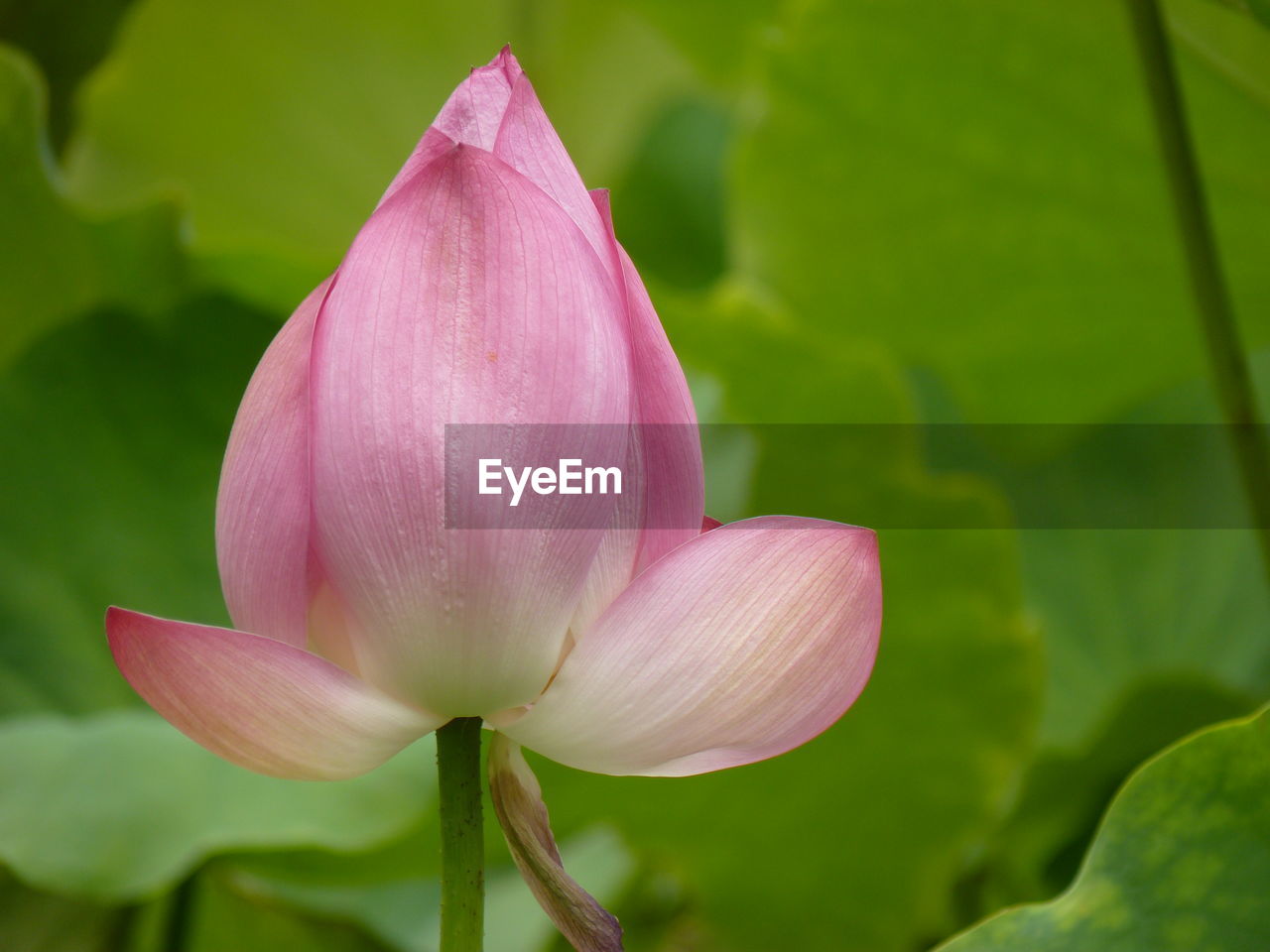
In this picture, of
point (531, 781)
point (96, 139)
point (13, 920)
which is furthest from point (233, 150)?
point (531, 781)

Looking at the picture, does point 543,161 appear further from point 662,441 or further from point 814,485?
point 814,485

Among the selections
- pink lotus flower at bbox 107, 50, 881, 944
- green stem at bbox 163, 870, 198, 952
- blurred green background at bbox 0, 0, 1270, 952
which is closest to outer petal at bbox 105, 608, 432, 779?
pink lotus flower at bbox 107, 50, 881, 944

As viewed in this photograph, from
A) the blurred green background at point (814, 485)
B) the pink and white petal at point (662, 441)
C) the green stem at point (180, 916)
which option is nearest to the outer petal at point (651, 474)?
the pink and white petal at point (662, 441)

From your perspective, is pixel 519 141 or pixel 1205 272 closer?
pixel 519 141

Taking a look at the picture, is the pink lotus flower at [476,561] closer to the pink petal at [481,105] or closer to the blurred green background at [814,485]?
the pink petal at [481,105]

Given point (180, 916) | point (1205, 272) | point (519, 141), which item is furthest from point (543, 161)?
point (180, 916)
